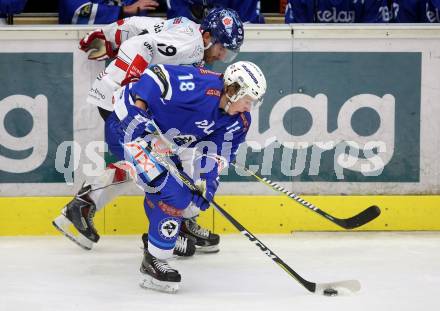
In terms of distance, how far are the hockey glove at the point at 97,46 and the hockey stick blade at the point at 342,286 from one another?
179 centimetres

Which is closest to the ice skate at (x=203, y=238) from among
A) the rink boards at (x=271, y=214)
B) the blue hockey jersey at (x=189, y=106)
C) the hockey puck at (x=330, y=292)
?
the rink boards at (x=271, y=214)

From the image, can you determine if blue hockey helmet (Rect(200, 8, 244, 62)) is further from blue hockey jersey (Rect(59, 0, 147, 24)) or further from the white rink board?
blue hockey jersey (Rect(59, 0, 147, 24))

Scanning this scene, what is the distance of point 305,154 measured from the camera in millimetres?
5164

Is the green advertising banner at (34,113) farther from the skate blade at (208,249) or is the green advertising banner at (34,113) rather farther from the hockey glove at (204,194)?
the hockey glove at (204,194)

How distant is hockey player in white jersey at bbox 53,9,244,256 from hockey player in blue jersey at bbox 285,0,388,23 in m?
1.01

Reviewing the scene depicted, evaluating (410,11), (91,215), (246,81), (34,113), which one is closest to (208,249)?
(91,215)

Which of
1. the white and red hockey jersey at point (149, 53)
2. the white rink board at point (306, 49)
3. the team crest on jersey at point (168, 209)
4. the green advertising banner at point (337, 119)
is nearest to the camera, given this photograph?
the team crest on jersey at point (168, 209)

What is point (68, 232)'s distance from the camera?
470 cm

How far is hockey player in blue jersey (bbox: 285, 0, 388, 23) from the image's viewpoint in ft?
18.3

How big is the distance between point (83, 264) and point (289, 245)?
1.08m

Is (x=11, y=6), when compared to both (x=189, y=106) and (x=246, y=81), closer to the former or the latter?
(x=189, y=106)

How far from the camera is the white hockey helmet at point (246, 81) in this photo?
13.3 feet

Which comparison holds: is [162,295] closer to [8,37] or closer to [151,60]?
[151,60]

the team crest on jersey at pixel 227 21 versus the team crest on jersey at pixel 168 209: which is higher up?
the team crest on jersey at pixel 227 21
